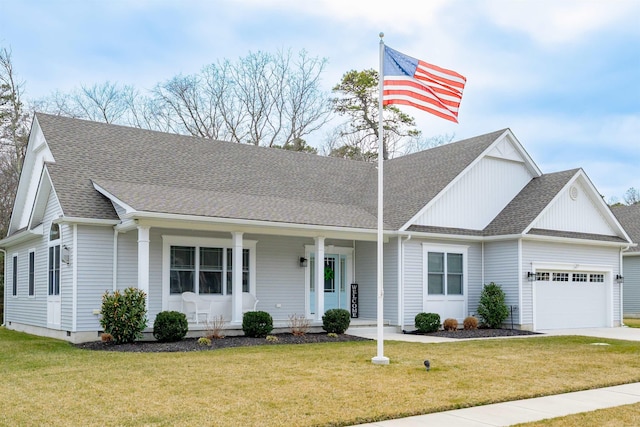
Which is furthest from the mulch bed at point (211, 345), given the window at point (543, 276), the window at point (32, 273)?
the window at point (543, 276)

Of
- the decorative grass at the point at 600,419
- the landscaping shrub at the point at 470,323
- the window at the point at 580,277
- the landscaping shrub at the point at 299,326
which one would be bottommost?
the landscaping shrub at the point at 470,323

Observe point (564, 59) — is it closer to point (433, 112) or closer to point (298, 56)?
point (433, 112)

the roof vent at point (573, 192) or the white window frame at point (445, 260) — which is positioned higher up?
the roof vent at point (573, 192)

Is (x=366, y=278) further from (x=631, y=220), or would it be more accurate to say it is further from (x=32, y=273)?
(x=631, y=220)

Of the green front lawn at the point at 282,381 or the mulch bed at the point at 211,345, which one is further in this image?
the mulch bed at the point at 211,345

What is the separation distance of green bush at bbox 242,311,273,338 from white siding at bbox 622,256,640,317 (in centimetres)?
2079

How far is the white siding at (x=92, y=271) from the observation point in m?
15.5

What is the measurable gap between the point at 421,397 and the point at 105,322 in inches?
328

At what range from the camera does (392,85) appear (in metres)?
12.4

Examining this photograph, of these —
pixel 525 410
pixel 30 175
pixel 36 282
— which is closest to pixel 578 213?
pixel 525 410

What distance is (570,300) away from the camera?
70.3ft

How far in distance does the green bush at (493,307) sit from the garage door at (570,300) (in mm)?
1199

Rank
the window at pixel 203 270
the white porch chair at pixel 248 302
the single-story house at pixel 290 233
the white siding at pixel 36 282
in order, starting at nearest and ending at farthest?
1. the single-story house at pixel 290 233
2. the window at pixel 203 270
3. the white porch chair at pixel 248 302
4. the white siding at pixel 36 282

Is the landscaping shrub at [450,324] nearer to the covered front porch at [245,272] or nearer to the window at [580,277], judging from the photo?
the covered front porch at [245,272]
